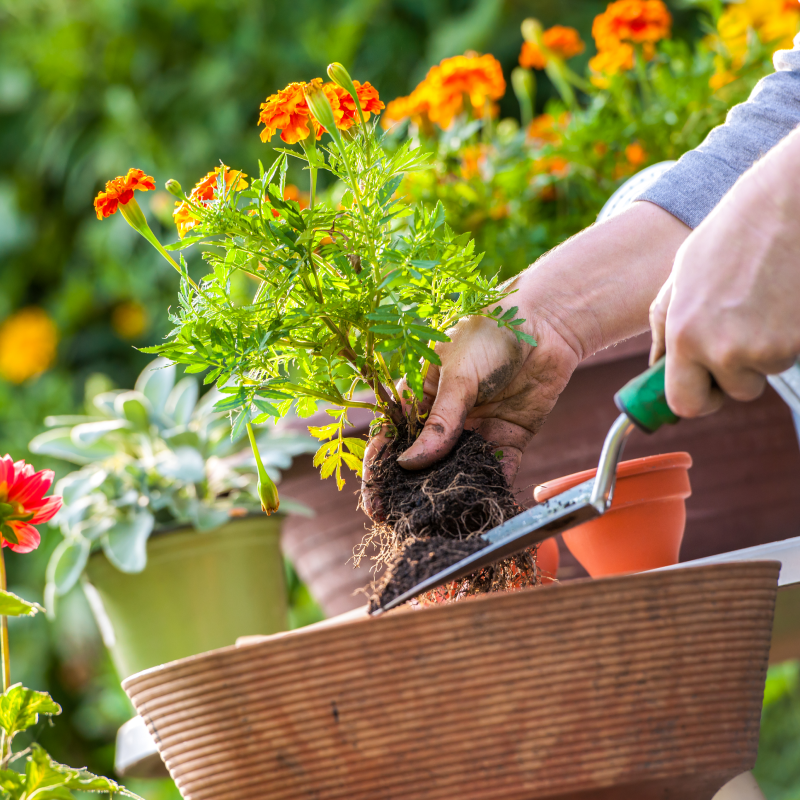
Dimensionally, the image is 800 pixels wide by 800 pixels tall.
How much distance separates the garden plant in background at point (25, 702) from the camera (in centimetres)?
61

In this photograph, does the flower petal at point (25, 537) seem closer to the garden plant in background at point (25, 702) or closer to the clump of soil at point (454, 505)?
the garden plant in background at point (25, 702)

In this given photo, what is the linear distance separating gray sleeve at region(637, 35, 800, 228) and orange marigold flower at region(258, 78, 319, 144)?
40 centimetres

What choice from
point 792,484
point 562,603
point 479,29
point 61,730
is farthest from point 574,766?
point 61,730

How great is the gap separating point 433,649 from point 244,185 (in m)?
0.43

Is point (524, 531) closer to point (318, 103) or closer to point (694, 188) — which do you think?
point (318, 103)

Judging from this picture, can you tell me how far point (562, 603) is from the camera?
432 millimetres

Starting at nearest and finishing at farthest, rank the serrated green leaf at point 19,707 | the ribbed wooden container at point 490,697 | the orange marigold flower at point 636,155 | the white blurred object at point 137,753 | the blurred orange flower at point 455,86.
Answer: the ribbed wooden container at point 490,697 < the serrated green leaf at point 19,707 < the white blurred object at point 137,753 < the blurred orange flower at point 455,86 < the orange marigold flower at point 636,155

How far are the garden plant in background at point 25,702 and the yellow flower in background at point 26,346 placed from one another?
2096 millimetres

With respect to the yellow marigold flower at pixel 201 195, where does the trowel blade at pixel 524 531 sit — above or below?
below

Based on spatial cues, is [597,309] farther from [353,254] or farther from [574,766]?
[574,766]

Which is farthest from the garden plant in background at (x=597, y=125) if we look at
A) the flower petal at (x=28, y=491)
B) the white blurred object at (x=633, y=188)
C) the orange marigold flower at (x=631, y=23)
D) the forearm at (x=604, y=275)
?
the flower petal at (x=28, y=491)

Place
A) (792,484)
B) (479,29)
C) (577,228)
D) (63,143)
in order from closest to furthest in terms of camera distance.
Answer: (792,484) → (577,228) → (479,29) → (63,143)

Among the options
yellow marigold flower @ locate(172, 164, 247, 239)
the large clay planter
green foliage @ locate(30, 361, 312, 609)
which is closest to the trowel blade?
yellow marigold flower @ locate(172, 164, 247, 239)

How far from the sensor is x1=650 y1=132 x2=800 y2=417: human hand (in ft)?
1.62
